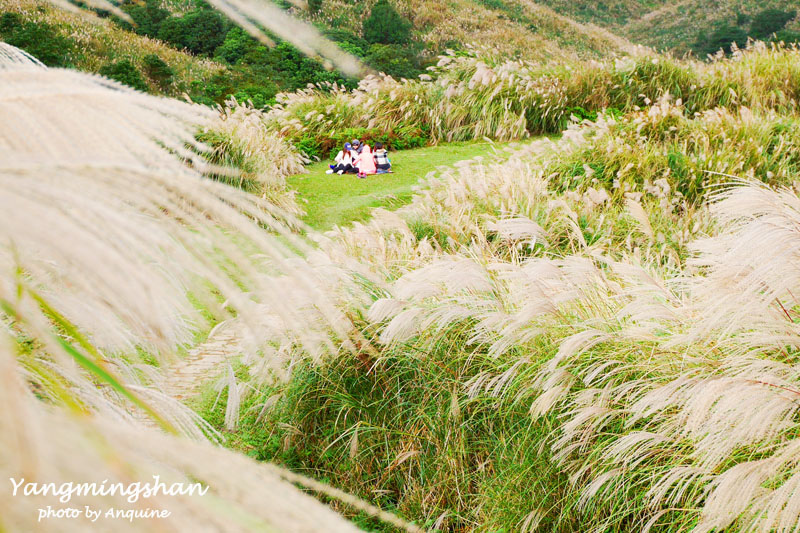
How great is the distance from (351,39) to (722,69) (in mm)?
5886

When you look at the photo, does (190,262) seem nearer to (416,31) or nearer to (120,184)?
(120,184)

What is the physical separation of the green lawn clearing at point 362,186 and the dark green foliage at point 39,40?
2.95 m

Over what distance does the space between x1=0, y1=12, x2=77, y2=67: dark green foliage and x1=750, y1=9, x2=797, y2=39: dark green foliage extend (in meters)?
16.5

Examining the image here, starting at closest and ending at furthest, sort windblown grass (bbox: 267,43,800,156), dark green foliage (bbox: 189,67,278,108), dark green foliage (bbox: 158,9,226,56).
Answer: dark green foliage (bbox: 158,9,226,56) → windblown grass (bbox: 267,43,800,156) → dark green foliage (bbox: 189,67,278,108)

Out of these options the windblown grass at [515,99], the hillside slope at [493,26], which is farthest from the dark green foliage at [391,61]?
the windblown grass at [515,99]

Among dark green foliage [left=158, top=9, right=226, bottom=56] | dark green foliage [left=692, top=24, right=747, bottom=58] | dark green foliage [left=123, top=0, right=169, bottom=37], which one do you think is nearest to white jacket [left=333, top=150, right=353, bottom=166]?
dark green foliage [left=158, top=9, right=226, bottom=56]

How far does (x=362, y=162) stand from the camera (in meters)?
6.57

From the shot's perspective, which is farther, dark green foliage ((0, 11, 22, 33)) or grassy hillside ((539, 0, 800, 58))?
grassy hillside ((539, 0, 800, 58))

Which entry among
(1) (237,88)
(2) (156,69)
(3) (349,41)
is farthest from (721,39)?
(2) (156,69)

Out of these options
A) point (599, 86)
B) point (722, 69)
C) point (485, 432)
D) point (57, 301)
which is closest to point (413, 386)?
point (485, 432)

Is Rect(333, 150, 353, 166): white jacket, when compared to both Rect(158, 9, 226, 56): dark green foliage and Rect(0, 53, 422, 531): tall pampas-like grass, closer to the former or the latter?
Rect(158, 9, 226, 56): dark green foliage

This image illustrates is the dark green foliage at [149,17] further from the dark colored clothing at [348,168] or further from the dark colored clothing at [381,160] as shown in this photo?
the dark colored clothing at [381,160]

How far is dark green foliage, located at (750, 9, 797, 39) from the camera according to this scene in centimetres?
1570

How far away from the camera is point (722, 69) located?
8641mm
